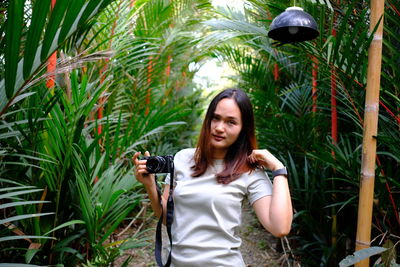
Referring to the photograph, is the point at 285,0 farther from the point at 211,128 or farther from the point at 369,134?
the point at 211,128

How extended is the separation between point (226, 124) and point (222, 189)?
23 centimetres

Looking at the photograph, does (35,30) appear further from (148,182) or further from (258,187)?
(258,187)

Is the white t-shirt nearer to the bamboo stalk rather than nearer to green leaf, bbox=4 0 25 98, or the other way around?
the bamboo stalk

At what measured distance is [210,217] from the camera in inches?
46.9

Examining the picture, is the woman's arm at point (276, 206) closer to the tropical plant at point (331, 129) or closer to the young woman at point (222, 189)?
the young woman at point (222, 189)

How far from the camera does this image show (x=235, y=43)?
4918mm

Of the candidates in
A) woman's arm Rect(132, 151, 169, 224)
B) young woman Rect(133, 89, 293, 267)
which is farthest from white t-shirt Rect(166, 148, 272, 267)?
woman's arm Rect(132, 151, 169, 224)

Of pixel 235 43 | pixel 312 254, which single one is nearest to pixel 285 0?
pixel 312 254

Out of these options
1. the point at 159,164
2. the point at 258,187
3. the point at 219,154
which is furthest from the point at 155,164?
the point at 258,187

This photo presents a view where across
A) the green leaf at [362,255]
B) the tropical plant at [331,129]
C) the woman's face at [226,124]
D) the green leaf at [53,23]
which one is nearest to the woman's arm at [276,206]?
the woman's face at [226,124]

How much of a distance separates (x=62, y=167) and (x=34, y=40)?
3.04ft

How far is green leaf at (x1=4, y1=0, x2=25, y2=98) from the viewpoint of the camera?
938 millimetres

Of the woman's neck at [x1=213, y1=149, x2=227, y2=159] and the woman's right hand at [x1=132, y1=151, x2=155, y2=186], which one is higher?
the woman's neck at [x1=213, y1=149, x2=227, y2=159]

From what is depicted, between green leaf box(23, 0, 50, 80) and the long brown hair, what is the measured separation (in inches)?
23.8
